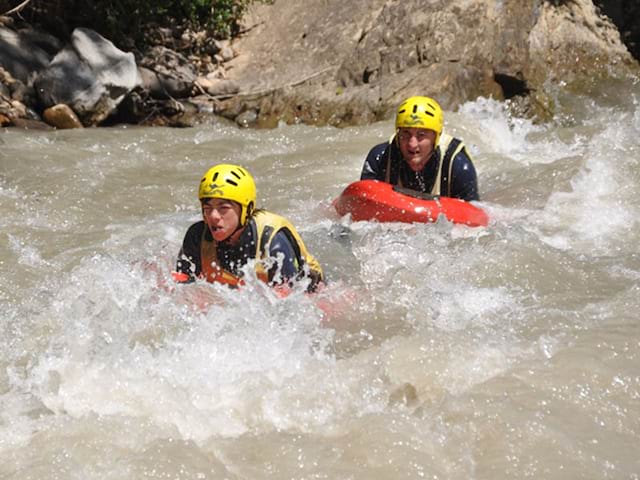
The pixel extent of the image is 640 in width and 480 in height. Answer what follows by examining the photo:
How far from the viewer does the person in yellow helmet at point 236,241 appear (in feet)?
17.1

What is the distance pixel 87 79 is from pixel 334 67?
3352mm

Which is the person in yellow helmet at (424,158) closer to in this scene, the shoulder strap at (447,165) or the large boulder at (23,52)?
the shoulder strap at (447,165)

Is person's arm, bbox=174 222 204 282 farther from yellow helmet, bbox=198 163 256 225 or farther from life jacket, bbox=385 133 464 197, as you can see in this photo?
life jacket, bbox=385 133 464 197

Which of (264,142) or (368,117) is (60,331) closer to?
(264,142)

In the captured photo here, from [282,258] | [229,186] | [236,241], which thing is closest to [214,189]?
[229,186]

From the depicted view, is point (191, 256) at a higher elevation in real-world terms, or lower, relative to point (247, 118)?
higher

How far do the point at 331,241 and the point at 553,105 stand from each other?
6012 millimetres

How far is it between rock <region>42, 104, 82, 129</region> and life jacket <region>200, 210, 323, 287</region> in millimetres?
6071

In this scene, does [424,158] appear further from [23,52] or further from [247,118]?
[23,52]

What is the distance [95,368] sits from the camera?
4785mm

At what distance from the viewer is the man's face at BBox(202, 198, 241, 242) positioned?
17.2ft

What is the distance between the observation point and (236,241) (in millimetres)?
5402

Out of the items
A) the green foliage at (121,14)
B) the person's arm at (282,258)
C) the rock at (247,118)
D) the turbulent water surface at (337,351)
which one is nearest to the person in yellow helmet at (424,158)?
the turbulent water surface at (337,351)

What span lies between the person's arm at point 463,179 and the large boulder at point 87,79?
5.55 metres
